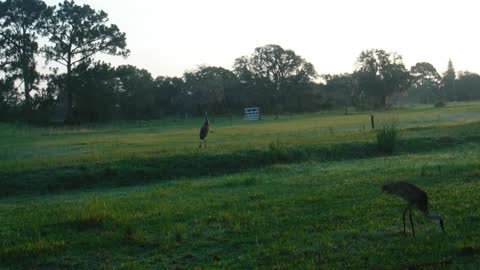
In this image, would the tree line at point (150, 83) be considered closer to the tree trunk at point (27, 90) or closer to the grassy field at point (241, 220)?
the tree trunk at point (27, 90)

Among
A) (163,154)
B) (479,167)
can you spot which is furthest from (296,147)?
(479,167)

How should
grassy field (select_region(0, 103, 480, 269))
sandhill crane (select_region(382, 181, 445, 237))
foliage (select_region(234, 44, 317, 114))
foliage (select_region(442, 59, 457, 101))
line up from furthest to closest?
foliage (select_region(442, 59, 457, 101)), foliage (select_region(234, 44, 317, 114)), sandhill crane (select_region(382, 181, 445, 237)), grassy field (select_region(0, 103, 480, 269))

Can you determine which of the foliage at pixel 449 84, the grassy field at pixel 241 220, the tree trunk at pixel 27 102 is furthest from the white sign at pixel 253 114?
the foliage at pixel 449 84

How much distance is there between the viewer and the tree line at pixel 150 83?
240 feet

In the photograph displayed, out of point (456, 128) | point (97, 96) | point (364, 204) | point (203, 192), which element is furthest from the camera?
A: point (97, 96)

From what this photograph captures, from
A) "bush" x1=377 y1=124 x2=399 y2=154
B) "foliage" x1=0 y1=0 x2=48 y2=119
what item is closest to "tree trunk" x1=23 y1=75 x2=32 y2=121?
"foliage" x1=0 y1=0 x2=48 y2=119

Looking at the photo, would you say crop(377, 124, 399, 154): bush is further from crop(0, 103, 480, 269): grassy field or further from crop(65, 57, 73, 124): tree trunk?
crop(65, 57, 73, 124): tree trunk

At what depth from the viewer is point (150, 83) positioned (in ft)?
316

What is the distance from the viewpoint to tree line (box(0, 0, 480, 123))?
240 ft

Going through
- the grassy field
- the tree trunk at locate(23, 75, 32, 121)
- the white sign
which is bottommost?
the grassy field

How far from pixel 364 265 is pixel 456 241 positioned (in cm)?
186

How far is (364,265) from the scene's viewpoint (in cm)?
776

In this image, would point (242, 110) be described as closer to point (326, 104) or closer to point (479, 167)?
point (326, 104)

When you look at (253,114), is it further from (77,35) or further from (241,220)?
(241,220)
